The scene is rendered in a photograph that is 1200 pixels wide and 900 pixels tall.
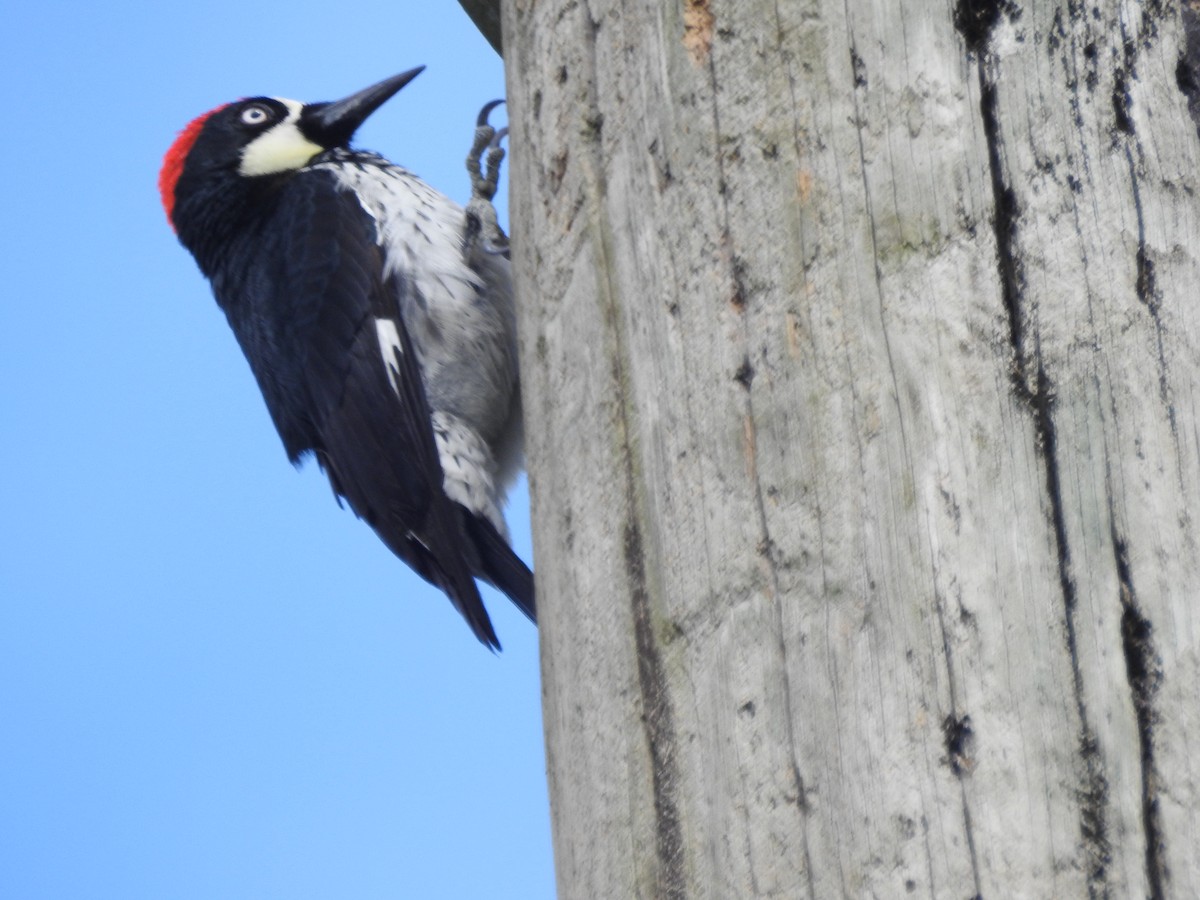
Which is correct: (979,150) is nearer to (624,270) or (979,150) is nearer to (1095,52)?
(1095,52)

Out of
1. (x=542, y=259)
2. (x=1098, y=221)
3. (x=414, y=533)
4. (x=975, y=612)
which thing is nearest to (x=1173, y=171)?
(x=1098, y=221)

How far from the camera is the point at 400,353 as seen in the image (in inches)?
120

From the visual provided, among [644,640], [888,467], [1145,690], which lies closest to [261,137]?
[644,640]

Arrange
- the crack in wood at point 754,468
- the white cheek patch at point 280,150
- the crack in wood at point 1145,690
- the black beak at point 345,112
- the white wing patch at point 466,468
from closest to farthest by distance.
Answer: the crack in wood at point 1145,690, the crack in wood at point 754,468, the white wing patch at point 466,468, the white cheek patch at point 280,150, the black beak at point 345,112

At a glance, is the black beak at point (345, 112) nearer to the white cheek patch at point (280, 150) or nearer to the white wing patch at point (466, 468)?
the white cheek patch at point (280, 150)

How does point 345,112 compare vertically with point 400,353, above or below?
above

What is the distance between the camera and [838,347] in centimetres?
123

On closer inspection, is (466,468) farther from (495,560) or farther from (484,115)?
(484,115)

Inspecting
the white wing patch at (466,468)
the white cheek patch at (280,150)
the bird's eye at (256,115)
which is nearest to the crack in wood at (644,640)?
the white wing patch at (466,468)

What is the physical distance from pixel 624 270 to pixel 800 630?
43 centimetres

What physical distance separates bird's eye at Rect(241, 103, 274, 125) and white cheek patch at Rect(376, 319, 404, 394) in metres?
1.16

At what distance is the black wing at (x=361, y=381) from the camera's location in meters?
3.02

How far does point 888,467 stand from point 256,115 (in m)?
3.19

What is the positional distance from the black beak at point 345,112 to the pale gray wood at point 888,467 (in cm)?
255
